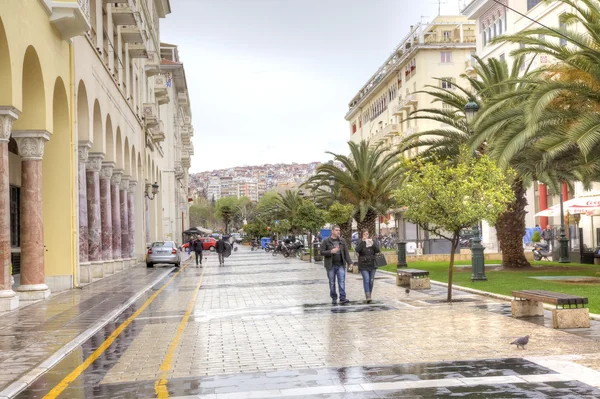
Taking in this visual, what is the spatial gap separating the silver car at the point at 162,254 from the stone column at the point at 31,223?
20128mm

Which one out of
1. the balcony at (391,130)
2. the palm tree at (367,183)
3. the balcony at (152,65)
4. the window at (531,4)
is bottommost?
the palm tree at (367,183)

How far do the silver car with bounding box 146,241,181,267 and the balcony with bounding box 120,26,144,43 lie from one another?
10282mm

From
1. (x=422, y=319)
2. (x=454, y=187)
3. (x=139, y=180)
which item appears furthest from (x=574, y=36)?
(x=139, y=180)

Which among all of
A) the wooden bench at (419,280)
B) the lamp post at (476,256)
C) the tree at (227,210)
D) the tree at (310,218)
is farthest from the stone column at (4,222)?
the tree at (227,210)

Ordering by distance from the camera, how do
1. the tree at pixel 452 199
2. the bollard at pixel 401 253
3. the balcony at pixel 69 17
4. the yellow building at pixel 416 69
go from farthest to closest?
the yellow building at pixel 416 69 < the bollard at pixel 401 253 < the balcony at pixel 69 17 < the tree at pixel 452 199

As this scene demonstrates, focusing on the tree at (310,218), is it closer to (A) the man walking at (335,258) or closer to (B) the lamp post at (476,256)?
(B) the lamp post at (476,256)

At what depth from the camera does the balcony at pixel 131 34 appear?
37.7 metres

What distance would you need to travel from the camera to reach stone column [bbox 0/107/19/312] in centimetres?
1650

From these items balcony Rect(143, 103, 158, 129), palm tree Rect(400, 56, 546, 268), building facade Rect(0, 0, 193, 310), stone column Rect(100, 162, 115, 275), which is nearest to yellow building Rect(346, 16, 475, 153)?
balcony Rect(143, 103, 158, 129)

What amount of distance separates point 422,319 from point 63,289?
1276 centimetres

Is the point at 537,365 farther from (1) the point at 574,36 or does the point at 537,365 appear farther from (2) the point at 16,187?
(2) the point at 16,187

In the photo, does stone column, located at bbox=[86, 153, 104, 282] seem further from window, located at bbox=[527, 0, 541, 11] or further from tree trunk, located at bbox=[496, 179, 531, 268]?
window, located at bbox=[527, 0, 541, 11]

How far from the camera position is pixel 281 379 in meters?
8.30

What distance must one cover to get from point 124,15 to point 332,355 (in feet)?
95.3
